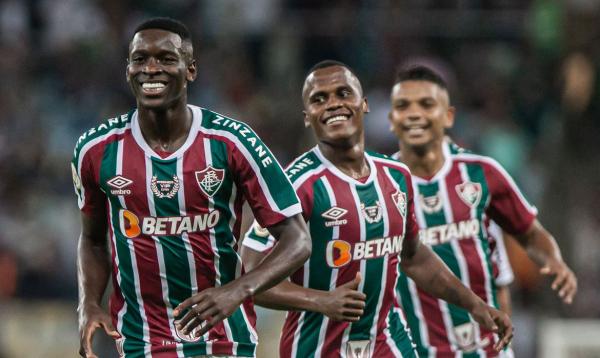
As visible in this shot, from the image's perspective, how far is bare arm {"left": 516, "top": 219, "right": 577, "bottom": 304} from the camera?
714 cm

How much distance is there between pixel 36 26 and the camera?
1450 centimetres

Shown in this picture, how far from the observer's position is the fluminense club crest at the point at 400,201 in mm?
6379

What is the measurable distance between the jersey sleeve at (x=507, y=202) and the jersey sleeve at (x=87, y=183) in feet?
8.95

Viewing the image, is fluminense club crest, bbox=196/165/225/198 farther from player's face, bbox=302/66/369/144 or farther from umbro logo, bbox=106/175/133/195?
player's face, bbox=302/66/369/144

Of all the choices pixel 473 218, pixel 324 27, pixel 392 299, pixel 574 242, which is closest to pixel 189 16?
pixel 324 27

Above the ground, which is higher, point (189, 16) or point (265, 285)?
point (189, 16)

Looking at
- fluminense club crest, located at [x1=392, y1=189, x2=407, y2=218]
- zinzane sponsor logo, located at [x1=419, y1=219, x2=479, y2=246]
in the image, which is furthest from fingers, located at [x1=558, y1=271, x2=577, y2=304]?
fluminense club crest, located at [x1=392, y1=189, x2=407, y2=218]

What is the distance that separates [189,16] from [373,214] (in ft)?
27.9

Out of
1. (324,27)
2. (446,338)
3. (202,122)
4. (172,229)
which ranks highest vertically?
(324,27)

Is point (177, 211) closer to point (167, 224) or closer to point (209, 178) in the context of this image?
point (167, 224)

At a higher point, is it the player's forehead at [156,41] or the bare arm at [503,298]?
the player's forehead at [156,41]

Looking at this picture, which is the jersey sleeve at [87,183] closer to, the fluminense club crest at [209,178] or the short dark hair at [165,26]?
the fluminense club crest at [209,178]

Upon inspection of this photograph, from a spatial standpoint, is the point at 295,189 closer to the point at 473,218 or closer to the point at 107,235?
the point at 107,235

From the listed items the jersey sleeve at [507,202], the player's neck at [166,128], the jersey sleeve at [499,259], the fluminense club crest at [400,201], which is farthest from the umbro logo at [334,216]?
the jersey sleeve at [499,259]
